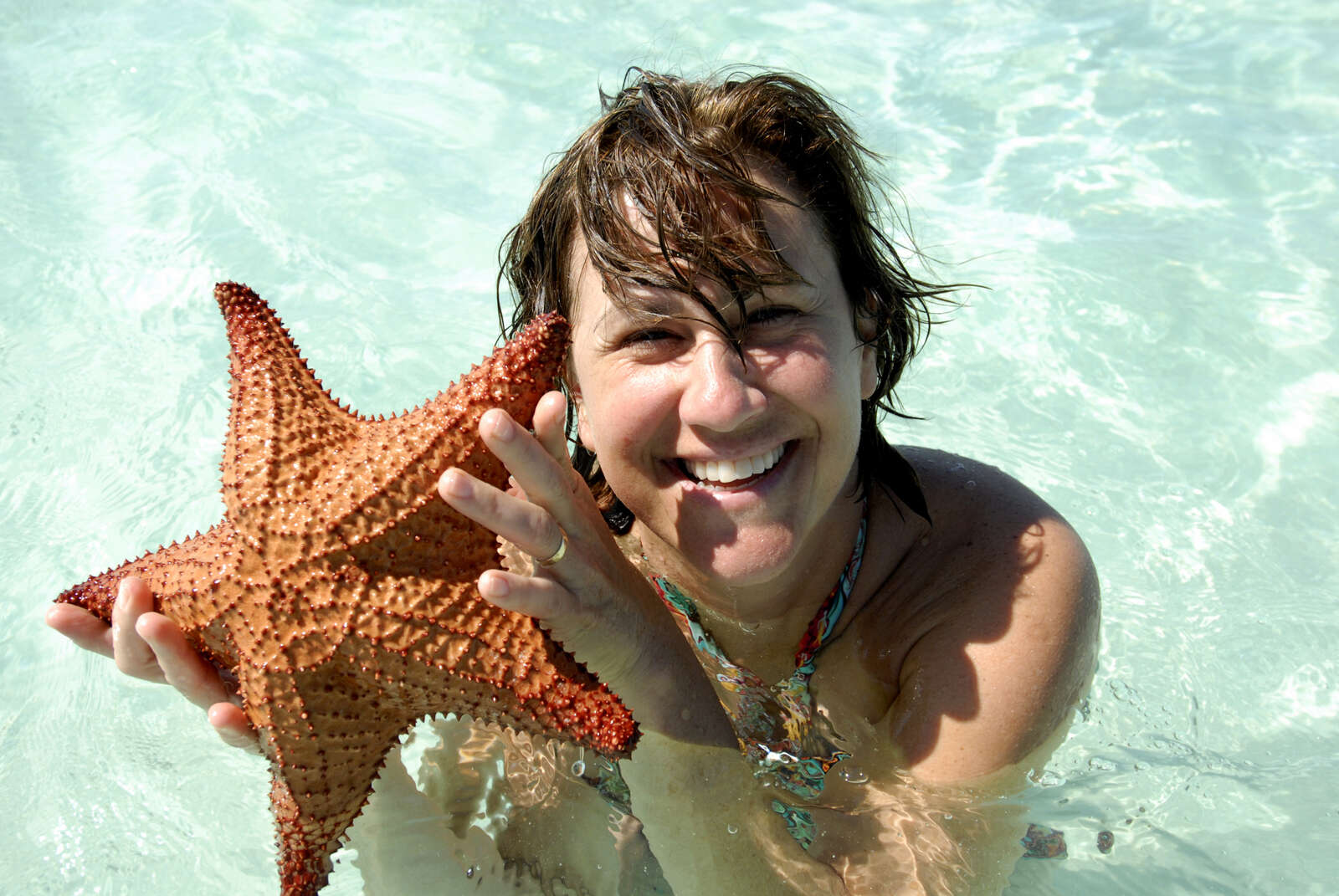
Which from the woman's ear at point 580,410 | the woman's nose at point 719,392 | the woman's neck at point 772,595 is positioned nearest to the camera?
the woman's nose at point 719,392

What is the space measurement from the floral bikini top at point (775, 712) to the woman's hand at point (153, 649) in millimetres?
1342

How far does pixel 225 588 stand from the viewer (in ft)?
7.48

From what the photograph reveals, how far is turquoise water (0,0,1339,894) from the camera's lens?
3.95m

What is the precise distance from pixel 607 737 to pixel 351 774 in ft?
1.91

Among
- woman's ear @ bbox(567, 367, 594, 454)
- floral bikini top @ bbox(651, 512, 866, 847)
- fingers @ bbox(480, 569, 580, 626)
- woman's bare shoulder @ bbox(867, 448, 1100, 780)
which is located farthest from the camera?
floral bikini top @ bbox(651, 512, 866, 847)

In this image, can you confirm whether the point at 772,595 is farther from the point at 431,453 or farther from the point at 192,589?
the point at 192,589

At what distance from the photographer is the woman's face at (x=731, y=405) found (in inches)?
101

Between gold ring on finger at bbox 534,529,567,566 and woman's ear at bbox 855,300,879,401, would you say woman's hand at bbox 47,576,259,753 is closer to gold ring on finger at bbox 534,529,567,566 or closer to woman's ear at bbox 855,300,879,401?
gold ring on finger at bbox 534,529,567,566

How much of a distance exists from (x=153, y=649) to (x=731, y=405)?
4.54 feet

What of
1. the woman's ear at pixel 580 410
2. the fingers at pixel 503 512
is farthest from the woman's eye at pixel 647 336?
the fingers at pixel 503 512

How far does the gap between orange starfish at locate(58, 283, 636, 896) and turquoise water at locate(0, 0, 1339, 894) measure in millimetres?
1647

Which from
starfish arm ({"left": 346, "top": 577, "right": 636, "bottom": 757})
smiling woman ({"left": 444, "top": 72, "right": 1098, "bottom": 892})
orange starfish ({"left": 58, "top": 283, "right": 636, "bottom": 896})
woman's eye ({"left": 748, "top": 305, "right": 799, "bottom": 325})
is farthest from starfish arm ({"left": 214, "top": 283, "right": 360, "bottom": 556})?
woman's eye ({"left": 748, "top": 305, "right": 799, "bottom": 325})

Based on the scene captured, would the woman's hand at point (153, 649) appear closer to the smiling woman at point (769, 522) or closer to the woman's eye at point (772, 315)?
the smiling woman at point (769, 522)

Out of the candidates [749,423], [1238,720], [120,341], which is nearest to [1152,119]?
[1238,720]
